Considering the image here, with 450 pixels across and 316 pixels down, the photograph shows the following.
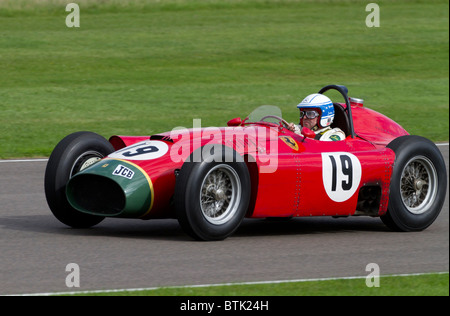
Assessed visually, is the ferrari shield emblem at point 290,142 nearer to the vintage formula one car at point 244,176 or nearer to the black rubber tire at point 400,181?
the vintage formula one car at point 244,176

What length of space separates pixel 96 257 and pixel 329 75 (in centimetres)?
1534

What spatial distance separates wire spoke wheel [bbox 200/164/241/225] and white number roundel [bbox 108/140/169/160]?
0.49 m

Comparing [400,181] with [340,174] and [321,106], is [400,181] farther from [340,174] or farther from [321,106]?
[321,106]

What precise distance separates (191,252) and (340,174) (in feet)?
5.47

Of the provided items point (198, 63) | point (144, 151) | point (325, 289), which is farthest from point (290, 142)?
point (198, 63)

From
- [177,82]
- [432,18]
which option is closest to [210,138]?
[177,82]

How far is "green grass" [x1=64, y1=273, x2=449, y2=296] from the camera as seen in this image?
6379 millimetres

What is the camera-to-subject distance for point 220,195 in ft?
26.5

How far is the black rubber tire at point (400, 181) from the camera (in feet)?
29.3

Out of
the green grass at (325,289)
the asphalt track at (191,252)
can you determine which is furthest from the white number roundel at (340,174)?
the green grass at (325,289)

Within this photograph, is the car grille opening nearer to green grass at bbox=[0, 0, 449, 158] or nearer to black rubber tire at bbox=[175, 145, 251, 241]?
black rubber tire at bbox=[175, 145, 251, 241]

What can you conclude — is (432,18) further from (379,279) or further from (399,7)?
(379,279)

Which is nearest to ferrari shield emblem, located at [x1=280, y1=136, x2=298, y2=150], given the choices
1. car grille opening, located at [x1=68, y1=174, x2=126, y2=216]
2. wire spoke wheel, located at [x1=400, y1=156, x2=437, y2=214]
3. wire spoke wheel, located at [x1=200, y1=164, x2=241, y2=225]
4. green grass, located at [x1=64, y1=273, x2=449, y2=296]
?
wire spoke wheel, located at [x1=200, y1=164, x2=241, y2=225]

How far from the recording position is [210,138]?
848cm
